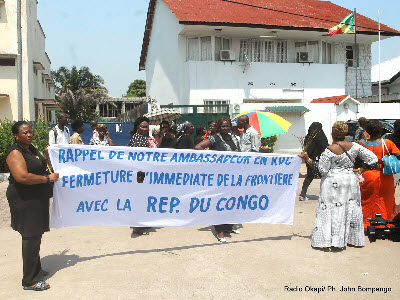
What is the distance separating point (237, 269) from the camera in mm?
4855

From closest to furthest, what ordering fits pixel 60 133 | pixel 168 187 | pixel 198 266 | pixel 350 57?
1. pixel 198 266
2. pixel 168 187
3. pixel 60 133
4. pixel 350 57

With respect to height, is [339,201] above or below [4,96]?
below

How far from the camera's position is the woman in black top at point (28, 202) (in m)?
4.27

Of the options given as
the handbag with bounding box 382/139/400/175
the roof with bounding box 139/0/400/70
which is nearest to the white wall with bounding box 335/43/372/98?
the roof with bounding box 139/0/400/70

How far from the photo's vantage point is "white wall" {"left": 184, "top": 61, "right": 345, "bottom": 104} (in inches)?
775

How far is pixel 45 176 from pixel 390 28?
22769 mm

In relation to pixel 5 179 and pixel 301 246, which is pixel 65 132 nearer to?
pixel 301 246

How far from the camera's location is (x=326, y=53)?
22.1 metres

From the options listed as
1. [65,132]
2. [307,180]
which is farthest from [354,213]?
[65,132]

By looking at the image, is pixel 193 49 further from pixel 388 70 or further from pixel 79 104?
pixel 388 70

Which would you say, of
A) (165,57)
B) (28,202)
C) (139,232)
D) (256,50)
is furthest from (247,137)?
(165,57)

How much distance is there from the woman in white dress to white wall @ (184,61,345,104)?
14.4m

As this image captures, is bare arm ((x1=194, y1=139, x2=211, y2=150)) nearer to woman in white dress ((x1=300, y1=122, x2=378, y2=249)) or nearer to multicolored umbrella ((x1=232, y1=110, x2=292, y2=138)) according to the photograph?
woman in white dress ((x1=300, y1=122, x2=378, y2=249))

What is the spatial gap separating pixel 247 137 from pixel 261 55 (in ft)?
48.3
